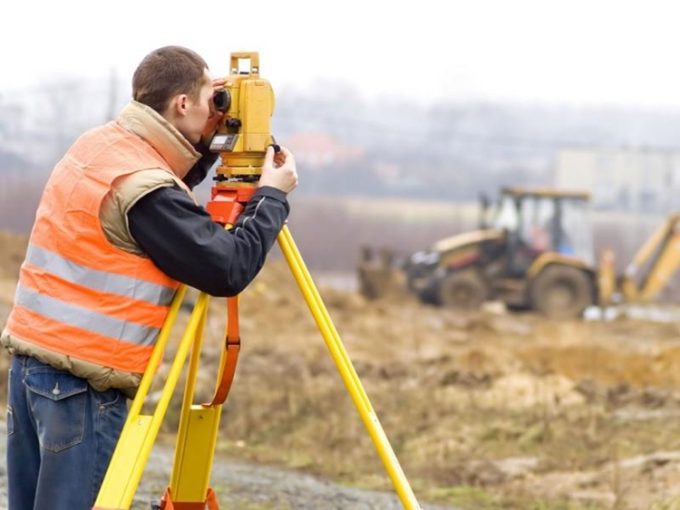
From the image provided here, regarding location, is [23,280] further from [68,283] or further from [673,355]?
[673,355]

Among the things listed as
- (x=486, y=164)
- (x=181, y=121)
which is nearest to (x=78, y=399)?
(x=181, y=121)

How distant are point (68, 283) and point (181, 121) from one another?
0.50 meters

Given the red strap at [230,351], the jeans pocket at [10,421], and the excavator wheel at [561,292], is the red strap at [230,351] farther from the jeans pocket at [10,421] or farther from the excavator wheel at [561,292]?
the excavator wheel at [561,292]

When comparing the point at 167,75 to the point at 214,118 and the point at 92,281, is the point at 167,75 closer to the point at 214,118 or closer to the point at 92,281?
the point at 214,118

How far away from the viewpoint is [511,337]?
19.6 metres

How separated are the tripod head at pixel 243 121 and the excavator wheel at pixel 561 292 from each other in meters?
20.4

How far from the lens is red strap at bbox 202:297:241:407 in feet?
12.8

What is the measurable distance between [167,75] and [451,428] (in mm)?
6539

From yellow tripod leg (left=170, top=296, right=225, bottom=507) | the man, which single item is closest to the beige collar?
the man

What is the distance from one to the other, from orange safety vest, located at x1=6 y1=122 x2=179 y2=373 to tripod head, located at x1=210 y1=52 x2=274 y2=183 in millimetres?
200

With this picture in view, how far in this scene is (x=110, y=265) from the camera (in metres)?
3.52

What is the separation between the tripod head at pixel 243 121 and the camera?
3670 mm

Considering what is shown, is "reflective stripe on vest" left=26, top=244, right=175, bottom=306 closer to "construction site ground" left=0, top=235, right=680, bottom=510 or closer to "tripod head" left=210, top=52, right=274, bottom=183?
"tripod head" left=210, top=52, right=274, bottom=183

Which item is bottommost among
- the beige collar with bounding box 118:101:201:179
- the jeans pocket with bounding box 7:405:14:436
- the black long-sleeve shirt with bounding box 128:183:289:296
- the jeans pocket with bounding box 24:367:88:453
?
the jeans pocket with bounding box 7:405:14:436
